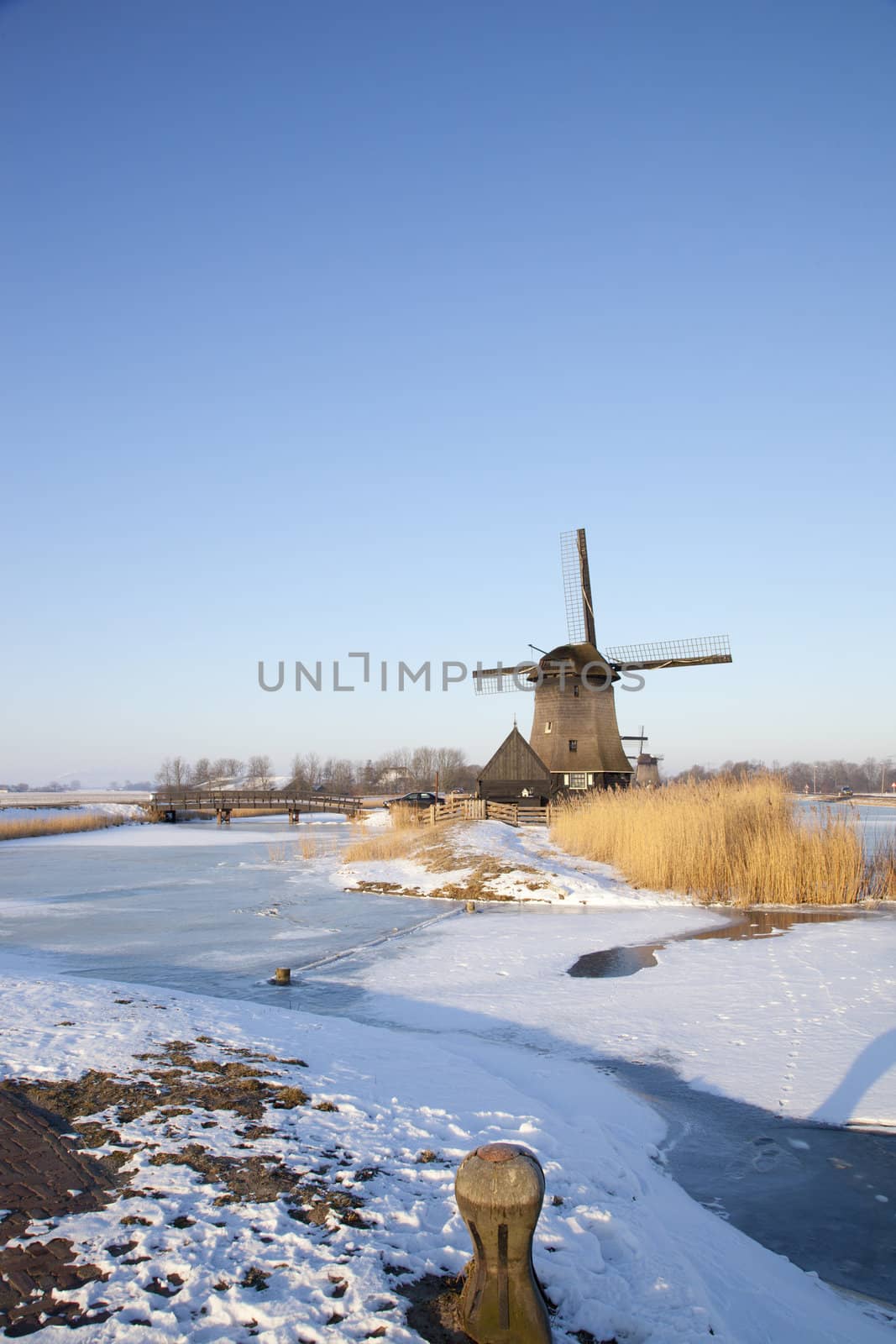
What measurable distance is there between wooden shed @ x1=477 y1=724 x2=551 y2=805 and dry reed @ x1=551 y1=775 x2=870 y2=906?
12.2m

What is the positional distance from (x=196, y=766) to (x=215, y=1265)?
143940 millimetres

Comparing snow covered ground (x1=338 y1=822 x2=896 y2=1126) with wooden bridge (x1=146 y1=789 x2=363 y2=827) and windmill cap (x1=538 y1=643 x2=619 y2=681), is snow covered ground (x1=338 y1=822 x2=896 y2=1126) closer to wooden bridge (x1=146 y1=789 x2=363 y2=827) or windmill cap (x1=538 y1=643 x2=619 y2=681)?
windmill cap (x1=538 y1=643 x2=619 y2=681)

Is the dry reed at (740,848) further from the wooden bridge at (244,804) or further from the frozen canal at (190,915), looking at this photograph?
the wooden bridge at (244,804)

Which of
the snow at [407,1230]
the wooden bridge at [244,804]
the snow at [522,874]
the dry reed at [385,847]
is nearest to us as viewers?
the snow at [407,1230]

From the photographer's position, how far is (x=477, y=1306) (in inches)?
114

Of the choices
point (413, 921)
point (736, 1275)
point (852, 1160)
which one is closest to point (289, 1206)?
point (736, 1275)

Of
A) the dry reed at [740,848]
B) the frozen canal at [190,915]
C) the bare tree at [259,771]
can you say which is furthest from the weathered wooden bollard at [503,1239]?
the bare tree at [259,771]

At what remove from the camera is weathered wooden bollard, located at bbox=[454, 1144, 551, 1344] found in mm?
2768

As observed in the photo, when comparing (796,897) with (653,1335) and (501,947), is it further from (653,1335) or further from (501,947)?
(653,1335)

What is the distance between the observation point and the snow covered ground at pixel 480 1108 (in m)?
3.19

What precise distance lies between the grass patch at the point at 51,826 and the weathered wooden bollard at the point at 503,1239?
135 ft

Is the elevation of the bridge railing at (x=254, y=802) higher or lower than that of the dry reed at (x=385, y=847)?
higher

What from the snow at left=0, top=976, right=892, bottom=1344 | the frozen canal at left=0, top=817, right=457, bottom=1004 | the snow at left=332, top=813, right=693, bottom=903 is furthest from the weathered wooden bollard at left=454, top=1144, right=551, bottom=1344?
the snow at left=332, top=813, right=693, bottom=903

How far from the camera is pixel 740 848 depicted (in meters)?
17.0
